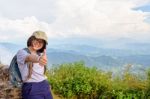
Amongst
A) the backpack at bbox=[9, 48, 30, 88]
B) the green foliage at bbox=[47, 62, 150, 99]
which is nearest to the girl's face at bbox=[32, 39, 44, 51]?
the backpack at bbox=[9, 48, 30, 88]

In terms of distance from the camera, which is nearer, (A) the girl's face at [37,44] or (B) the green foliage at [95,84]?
(A) the girl's face at [37,44]

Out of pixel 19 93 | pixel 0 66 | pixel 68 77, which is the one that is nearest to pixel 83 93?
pixel 68 77

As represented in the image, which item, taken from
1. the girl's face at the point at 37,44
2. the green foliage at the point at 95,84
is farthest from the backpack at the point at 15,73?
the green foliage at the point at 95,84

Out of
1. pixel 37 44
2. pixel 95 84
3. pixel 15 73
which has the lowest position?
pixel 95 84

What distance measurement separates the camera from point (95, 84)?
50.1 feet

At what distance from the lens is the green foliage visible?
47.9 feet

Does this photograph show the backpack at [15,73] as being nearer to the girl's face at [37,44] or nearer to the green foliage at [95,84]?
the girl's face at [37,44]

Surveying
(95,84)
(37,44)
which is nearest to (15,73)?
(37,44)

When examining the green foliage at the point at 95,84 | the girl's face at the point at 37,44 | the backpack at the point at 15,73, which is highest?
the girl's face at the point at 37,44

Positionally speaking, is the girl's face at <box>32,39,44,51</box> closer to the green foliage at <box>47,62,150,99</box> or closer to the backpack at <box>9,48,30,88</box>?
the backpack at <box>9,48,30,88</box>

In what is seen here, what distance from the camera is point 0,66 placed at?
1097 centimetres

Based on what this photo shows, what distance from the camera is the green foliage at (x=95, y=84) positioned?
14.6m

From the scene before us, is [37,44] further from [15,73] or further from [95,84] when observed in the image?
[95,84]

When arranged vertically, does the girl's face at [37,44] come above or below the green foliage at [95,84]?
above
